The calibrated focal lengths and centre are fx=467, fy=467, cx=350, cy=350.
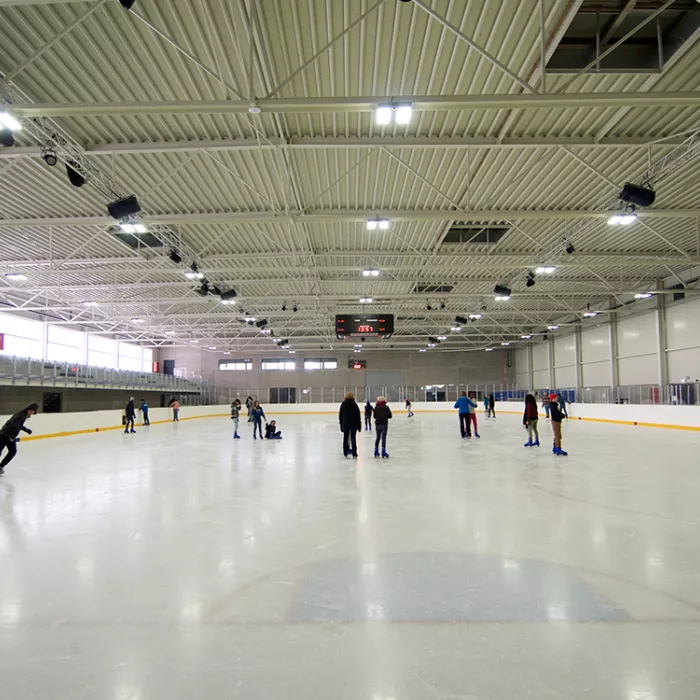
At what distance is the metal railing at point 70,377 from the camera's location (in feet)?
67.0

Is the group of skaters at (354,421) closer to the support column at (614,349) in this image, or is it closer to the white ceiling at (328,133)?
the white ceiling at (328,133)

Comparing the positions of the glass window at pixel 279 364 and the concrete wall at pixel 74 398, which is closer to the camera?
the concrete wall at pixel 74 398

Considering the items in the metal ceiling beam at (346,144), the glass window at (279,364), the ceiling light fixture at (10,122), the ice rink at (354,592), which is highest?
the metal ceiling beam at (346,144)

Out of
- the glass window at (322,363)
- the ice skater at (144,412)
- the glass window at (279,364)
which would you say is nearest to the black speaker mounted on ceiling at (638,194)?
the ice skater at (144,412)

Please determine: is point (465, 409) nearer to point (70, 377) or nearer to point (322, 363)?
point (70, 377)

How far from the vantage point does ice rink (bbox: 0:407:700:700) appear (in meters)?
2.30

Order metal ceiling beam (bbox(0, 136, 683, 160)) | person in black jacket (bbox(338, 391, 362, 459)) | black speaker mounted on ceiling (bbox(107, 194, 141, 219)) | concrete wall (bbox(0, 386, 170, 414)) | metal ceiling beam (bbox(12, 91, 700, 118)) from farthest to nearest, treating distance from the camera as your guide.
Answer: concrete wall (bbox(0, 386, 170, 414)), black speaker mounted on ceiling (bbox(107, 194, 141, 219)), person in black jacket (bbox(338, 391, 362, 459)), metal ceiling beam (bbox(0, 136, 683, 160)), metal ceiling beam (bbox(12, 91, 700, 118))

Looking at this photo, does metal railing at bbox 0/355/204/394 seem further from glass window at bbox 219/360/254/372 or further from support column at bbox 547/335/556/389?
support column at bbox 547/335/556/389

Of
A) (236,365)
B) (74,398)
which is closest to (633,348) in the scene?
(236,365)

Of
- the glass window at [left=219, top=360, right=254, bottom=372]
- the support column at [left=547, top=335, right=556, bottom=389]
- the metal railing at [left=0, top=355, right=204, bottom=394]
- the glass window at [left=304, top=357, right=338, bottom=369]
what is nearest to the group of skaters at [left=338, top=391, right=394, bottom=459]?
the metal railing at [left=0, top=355, right=204, bottom=394]

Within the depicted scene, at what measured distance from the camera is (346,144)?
9.39 m

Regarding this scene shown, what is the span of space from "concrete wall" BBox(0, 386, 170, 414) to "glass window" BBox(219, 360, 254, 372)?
6419 millimetres

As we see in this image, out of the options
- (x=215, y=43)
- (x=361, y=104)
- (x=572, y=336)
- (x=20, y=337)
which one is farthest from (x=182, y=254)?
(x=572, y=336)

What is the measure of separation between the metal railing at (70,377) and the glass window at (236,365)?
8889mm
